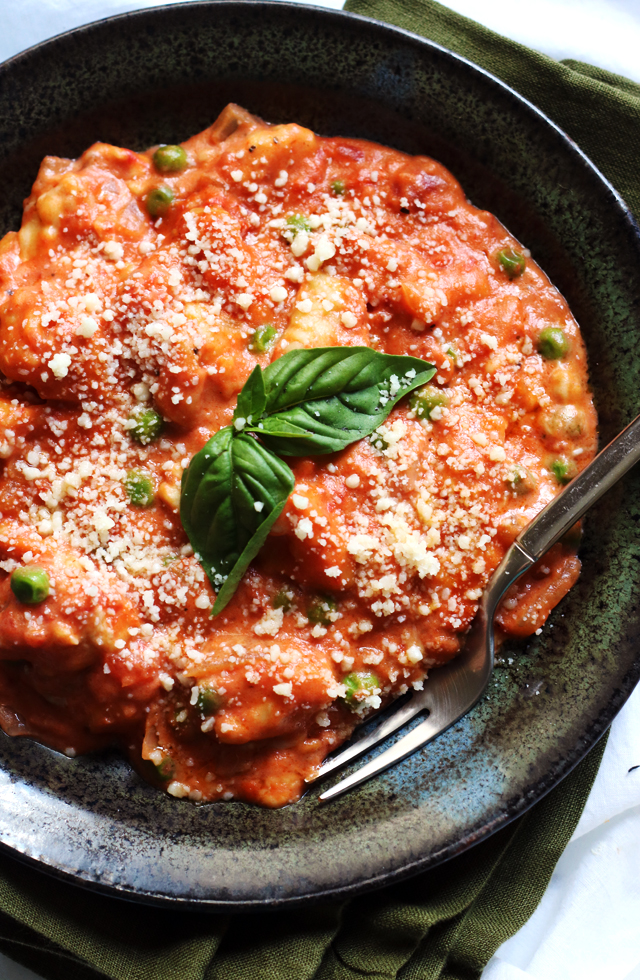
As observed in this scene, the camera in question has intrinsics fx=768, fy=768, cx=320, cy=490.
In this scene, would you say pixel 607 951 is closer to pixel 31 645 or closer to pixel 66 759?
pixel 66 759

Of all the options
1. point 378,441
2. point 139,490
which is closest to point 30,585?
point 139,490

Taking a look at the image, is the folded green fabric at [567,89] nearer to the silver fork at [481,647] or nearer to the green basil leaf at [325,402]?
the silver fork at [481,647]

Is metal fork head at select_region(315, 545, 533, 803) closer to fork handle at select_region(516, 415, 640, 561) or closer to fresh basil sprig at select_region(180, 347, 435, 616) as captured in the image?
fork handle at select_region(516, 415, 640, 561)

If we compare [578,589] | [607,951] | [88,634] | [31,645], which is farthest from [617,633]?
[31,645]

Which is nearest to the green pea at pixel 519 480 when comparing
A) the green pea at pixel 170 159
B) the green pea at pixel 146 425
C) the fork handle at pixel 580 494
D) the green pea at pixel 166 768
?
the fork handle at pixel 580 494

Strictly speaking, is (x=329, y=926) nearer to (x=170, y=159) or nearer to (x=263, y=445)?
(x=263, y=445)
